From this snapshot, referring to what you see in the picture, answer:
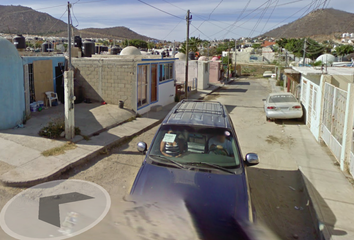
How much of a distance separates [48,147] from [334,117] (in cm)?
802

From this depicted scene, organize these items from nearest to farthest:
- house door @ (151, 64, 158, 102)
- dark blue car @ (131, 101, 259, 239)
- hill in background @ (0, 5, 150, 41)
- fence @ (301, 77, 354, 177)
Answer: dark blue car @ (131, 101, 259, 239)
fence @ (301, 77, 354, 177)
house door @ (151, 64, 158, 102)
hill in background @ (0, 5, 150, 41)

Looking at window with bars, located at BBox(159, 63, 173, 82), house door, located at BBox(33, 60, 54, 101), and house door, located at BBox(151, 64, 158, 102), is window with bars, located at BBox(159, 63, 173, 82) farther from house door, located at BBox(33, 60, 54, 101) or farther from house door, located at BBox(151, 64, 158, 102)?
house door, located at BBox(33, 60, 54, 101)

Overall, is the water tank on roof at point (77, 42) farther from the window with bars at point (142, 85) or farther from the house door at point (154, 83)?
the window with bars at point (142, 85)

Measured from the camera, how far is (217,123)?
540 centimetres

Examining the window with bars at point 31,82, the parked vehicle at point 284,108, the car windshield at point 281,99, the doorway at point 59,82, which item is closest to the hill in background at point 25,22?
the doorway at point 59,82

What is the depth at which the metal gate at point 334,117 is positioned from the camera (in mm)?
8141

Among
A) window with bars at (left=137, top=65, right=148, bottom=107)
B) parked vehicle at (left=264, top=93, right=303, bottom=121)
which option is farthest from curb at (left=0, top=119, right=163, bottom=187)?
parked vehicle at (left=264, top=93, right=303, bottom=121)

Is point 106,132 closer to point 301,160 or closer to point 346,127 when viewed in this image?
point 301,160

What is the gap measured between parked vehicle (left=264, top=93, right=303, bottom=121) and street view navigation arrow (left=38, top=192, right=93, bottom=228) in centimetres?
1068

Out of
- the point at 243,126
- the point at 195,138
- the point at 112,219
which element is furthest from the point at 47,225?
the point at 243,126

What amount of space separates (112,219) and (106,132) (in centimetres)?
789

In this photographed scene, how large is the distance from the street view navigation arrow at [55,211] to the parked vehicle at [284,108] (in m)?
10.1

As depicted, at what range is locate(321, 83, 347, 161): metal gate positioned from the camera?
8141 millimetres

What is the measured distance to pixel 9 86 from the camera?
9711 millimetres
